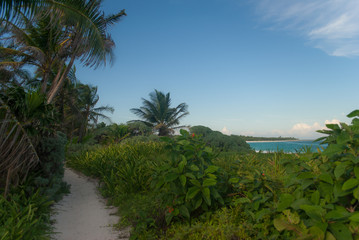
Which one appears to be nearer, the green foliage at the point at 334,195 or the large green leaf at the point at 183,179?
the green foliage at the point at 334,195

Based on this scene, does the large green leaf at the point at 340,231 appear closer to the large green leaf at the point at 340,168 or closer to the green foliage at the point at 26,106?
the large green leaf at the point at 340,168

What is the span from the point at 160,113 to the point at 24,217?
863 inches

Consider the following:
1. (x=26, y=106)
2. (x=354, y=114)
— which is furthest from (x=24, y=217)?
(x=354, y=114)

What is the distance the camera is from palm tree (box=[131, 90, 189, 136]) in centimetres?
2533

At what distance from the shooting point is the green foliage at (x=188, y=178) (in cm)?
299

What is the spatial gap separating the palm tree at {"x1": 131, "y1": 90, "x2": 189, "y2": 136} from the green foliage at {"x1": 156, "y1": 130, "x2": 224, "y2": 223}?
21.5 meters

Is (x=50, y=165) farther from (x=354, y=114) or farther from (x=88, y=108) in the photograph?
(x=88, y=108)

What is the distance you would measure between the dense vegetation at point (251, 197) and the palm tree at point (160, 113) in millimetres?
19910

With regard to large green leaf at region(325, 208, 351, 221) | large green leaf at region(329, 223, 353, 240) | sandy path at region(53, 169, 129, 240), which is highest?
large green leaf at region(325, 208, 351, 221)

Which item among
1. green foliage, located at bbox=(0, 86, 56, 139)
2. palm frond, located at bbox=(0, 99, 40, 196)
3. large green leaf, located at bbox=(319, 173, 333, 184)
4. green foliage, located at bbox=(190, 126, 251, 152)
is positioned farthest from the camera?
green foliage, located at bbox=(190, 126, 251, 152)

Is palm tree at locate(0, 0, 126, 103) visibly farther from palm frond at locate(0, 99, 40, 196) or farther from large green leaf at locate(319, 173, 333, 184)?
large green leaf at locate(319, 173, 333, 184)

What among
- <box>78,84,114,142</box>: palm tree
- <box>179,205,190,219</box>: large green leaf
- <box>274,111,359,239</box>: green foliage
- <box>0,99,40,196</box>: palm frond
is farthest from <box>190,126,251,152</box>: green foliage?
<box>78,84,114,142</box>: palm tree

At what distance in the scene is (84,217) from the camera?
4.63 metres

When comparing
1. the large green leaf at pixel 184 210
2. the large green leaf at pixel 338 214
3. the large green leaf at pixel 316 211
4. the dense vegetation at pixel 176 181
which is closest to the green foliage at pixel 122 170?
the dense vegetation at pixel 176 181
